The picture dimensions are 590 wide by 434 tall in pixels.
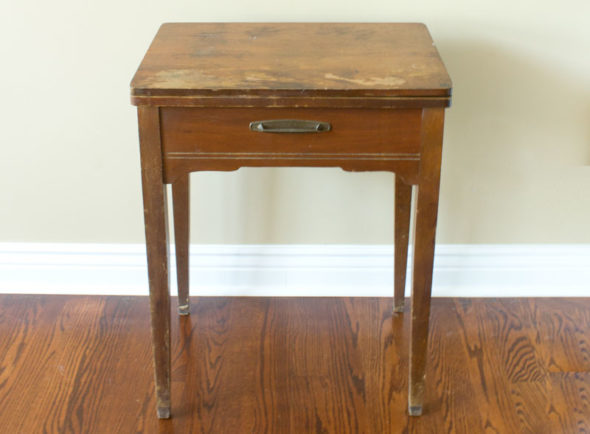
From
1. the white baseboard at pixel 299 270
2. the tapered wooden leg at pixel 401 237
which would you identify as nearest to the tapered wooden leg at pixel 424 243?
the tapered wooden leg at pixel 401 237

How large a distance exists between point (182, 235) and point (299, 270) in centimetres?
36

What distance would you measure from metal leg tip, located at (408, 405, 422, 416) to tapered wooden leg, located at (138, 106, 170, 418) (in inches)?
20.9

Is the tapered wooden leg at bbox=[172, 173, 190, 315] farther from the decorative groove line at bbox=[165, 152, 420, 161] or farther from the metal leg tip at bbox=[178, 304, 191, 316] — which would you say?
the decorative groove line at bbox=[165, 152, 420, 161]

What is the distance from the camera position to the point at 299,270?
81.6 inches

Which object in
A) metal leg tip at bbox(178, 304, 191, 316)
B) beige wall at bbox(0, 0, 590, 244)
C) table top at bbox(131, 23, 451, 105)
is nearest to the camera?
table top at bbox(131, 23, 451, 105)

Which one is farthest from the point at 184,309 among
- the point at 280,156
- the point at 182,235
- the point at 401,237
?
the point at 280,156

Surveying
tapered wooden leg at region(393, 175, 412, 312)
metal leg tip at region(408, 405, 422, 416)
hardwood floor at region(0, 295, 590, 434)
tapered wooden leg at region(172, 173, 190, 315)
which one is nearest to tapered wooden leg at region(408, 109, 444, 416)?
metal leg tip at region(408, 405, 422, 416)

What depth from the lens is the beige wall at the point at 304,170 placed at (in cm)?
182

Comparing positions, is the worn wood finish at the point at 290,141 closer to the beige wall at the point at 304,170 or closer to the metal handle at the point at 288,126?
the metal handle at the point at 288,126

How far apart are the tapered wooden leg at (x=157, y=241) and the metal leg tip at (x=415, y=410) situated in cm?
53

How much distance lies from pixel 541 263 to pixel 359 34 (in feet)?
2.81

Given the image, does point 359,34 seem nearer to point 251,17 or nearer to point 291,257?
point 251,17

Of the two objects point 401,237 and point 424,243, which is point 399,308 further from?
point 424,243

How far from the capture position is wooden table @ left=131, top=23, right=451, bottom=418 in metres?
1.36
